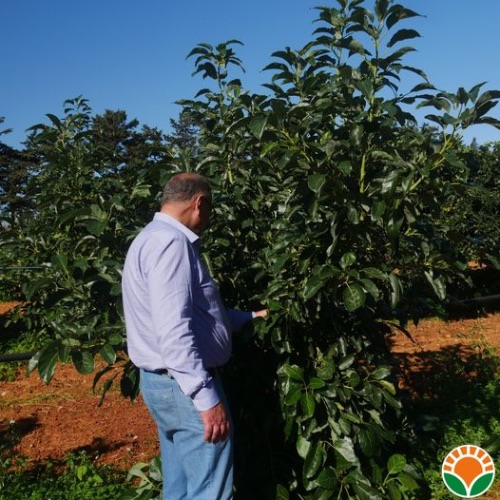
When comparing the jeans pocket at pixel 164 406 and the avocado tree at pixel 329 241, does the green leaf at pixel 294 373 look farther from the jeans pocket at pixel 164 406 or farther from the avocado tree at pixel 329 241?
the jeans pocket at pixel 164 406

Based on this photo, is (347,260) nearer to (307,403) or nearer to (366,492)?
(307,403)

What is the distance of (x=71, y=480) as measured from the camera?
376 cm

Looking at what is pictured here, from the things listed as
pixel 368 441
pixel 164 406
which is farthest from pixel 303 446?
pixel 164 406

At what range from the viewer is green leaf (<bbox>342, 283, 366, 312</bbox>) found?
243cm

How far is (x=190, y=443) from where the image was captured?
2.45 m

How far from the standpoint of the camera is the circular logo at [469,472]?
7.00 ft

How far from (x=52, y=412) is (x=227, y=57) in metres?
3.31

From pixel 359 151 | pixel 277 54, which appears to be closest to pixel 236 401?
pixel 359 151

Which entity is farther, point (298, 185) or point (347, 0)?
point (347, 0)

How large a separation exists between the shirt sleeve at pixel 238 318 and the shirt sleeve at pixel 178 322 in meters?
0.54

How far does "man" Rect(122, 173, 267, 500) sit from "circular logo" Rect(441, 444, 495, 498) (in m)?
0.84

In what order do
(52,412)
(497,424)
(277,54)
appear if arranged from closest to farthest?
(277,54), (497,424), (52,412)

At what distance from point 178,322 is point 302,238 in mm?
765

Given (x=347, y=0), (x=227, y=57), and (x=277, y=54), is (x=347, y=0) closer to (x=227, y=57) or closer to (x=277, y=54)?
(x=277, y=54)
